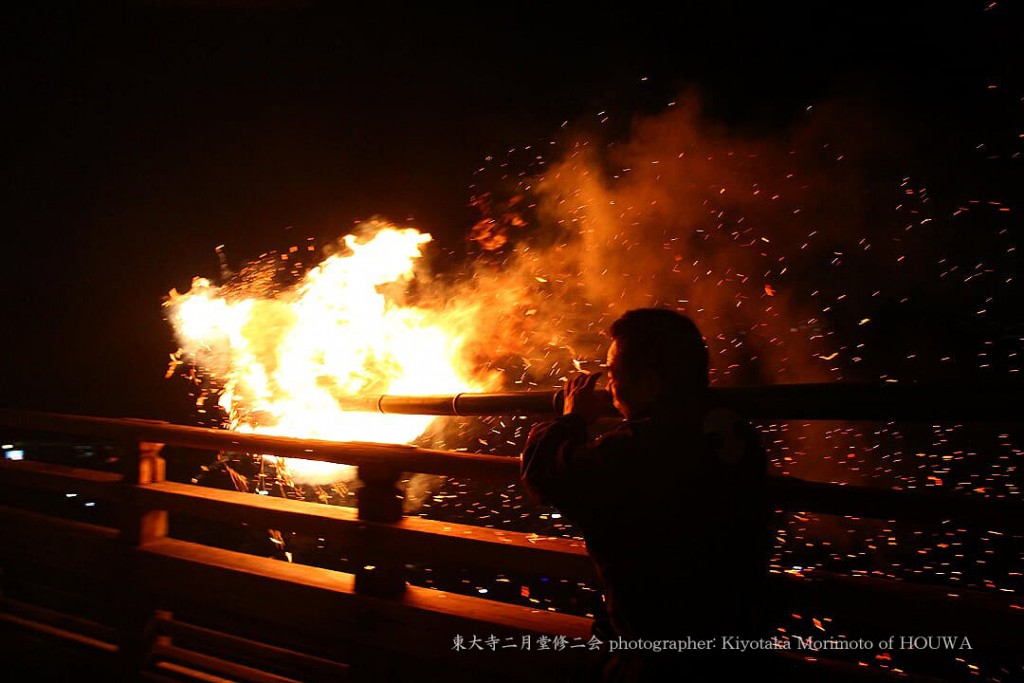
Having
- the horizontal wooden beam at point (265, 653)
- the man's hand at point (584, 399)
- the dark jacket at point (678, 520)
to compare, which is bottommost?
the horizontal wooden beam at point (265, 653)

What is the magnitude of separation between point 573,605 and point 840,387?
993 centimetres

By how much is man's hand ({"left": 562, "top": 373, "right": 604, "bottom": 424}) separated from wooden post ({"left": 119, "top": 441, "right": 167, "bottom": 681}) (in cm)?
332

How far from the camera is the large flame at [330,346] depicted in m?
5.42

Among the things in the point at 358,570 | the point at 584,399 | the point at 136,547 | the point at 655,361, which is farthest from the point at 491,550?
the point at 136,547

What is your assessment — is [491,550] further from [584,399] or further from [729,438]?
[729,438]

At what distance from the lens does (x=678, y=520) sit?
6.07 ft

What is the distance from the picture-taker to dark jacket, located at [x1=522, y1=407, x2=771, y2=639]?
73.0 inches

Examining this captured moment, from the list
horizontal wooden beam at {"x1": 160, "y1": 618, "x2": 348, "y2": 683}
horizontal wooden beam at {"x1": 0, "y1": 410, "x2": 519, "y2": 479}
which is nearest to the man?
horizontal wooden beam at {"x1": 0, "y1": 410, "x2": 519, "y2": 479}

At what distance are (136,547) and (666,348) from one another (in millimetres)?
4009

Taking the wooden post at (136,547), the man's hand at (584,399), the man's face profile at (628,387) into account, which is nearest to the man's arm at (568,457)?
the man's hand at (584,399)

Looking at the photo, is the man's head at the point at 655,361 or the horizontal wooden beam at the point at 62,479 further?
the horizontal wooden beam at the point at 62,479

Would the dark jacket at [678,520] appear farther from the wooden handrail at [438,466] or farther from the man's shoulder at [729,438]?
the wooden handrail at [438,466]

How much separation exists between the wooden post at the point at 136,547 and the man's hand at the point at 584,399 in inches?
131

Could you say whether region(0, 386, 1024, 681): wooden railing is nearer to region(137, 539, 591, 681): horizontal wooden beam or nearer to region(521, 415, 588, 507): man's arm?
region(137, 539, 591, 681): horizontal wooden beam
